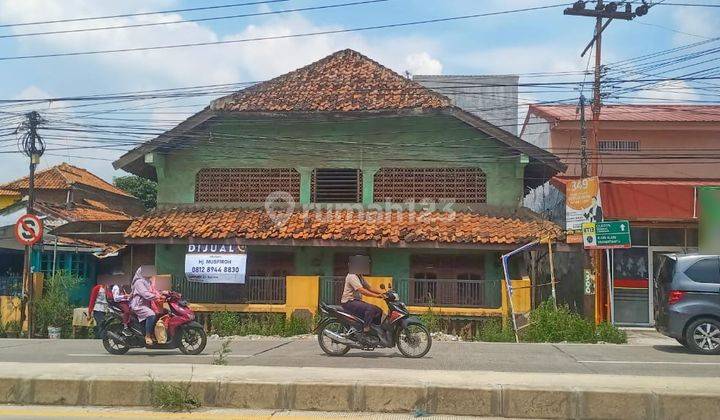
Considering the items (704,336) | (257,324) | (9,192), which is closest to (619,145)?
A: (704,336)

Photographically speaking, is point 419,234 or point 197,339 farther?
point 419,234

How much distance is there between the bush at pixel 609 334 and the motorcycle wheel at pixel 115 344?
9.54 metres

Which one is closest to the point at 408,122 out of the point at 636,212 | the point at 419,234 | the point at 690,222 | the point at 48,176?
the point at 419,234

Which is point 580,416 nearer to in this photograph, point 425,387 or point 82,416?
point 425,387

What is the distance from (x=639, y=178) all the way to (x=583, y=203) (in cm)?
730

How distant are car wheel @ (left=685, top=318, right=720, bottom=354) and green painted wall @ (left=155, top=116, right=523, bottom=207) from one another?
21.6 ft

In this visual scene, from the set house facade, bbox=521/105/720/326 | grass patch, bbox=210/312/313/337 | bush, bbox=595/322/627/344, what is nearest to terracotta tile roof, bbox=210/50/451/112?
grass patch, bbox=210/312/313/337

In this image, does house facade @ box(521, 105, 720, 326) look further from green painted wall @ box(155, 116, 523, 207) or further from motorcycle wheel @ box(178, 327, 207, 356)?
motorcycle wheel @ box(178, 327, 207, 356)

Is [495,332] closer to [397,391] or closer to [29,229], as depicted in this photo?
[397,391]

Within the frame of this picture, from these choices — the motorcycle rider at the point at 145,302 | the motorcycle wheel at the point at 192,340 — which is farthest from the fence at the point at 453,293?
the motorcycle rider at the point at 145,302

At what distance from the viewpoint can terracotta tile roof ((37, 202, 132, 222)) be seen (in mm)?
22413

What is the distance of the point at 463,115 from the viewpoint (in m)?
17.3

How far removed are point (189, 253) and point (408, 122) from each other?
6554mm

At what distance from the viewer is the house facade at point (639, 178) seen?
17531 mm
